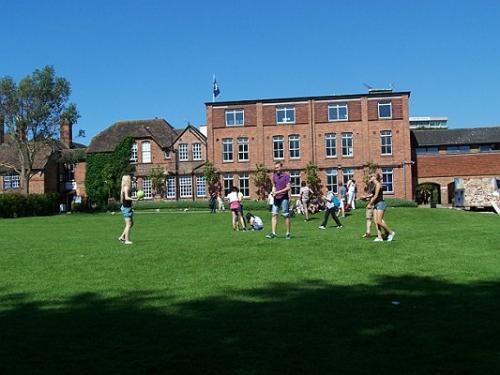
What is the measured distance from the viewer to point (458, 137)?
58.4 metres

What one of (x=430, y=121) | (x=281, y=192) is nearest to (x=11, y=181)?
(x=281, y=192)

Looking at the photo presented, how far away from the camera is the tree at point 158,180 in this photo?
57.2 meters

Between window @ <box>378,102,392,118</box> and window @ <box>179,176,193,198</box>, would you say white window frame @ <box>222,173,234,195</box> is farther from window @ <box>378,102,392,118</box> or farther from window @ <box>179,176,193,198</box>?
window @ <box>378,102,392,118</box>

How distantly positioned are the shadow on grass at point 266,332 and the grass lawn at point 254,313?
0.6 inches

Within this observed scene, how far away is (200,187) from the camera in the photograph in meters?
57.6

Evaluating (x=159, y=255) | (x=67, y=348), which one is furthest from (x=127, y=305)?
(x=159, y=255)

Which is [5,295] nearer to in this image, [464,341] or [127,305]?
[127,305]

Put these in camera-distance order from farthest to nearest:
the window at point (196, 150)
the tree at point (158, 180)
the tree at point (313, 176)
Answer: the window at point (196, 150)
the tree at point (158, 180)
the tree at point (313, 176)

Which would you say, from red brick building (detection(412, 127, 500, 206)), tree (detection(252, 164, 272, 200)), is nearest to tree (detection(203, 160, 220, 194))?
tree (detection(252, 164, 272, 200))

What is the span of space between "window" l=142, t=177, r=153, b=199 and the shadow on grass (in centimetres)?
5054

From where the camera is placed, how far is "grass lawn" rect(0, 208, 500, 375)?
16.0 ft

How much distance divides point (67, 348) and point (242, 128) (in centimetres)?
5014

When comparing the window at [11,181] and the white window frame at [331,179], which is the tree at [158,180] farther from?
the window at [11,181]

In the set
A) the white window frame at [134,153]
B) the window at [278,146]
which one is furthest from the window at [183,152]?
the window at [278,146]
